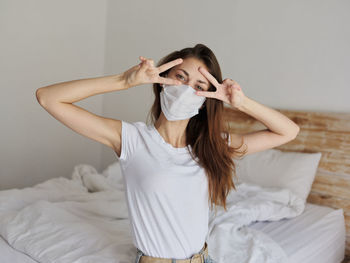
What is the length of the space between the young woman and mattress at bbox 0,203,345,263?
596mm

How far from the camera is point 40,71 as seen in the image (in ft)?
10.9

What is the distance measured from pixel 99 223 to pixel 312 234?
44.2 inches

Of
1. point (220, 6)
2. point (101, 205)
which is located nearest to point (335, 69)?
point (220, 6)

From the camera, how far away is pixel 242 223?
1.82 meters

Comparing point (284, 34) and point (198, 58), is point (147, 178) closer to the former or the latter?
point (198, 58)

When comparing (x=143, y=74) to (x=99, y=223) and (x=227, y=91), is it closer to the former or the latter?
(x=227, y=91)

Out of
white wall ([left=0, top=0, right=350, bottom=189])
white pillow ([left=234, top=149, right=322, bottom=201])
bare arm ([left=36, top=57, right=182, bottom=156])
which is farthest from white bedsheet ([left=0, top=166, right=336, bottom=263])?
white wall ([left=0, top=0, right=350, bottom=189])

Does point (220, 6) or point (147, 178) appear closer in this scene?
point (147, 178)

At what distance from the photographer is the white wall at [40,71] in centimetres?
312

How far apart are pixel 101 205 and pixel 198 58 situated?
101 centimetres

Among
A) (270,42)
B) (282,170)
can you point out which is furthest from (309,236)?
(270,42)

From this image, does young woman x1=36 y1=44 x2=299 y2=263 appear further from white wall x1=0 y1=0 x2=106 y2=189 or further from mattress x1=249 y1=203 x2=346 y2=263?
white wall x1=0 y1=0 x2=106 y2=189

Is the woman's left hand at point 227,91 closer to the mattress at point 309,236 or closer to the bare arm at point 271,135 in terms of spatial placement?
the bare arm at point 271,135

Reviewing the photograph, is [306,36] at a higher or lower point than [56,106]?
higher
